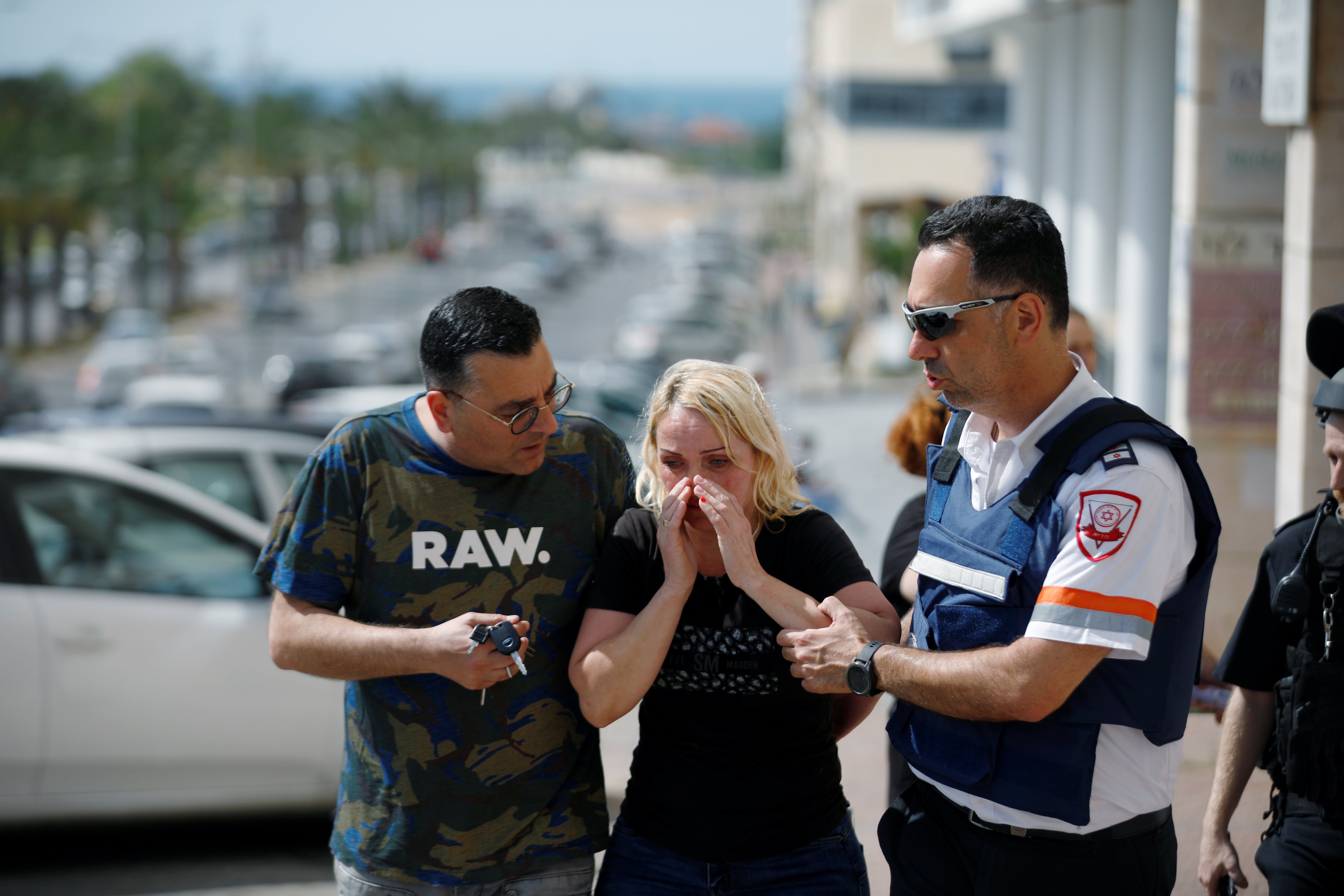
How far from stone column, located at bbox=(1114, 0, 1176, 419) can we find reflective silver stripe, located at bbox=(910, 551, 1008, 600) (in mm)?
7930

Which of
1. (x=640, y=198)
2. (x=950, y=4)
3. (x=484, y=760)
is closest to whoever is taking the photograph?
(x=484, y=760)

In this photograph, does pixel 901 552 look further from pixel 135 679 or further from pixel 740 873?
pixel 135 679

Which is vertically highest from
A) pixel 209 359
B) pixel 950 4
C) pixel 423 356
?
pixel 950 4

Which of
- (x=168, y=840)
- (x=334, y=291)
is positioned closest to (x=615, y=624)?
(x=168, y=840)

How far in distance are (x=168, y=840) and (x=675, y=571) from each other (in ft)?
11.6

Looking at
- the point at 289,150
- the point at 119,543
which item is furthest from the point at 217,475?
the point at 289,150

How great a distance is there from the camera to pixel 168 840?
518 cm

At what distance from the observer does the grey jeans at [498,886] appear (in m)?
2.70

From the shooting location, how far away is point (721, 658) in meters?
2.61

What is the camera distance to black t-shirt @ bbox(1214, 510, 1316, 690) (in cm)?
274

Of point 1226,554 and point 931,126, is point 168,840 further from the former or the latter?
point 931,126

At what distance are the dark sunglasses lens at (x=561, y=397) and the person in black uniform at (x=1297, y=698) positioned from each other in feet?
4.92

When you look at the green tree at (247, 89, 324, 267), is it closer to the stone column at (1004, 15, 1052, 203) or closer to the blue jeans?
the stone column at (1004, 15, 1052, 203)

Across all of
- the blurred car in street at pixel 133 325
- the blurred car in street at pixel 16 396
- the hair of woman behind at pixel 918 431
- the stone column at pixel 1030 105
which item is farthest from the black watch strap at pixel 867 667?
the blurred car in street at pixel 133 325
